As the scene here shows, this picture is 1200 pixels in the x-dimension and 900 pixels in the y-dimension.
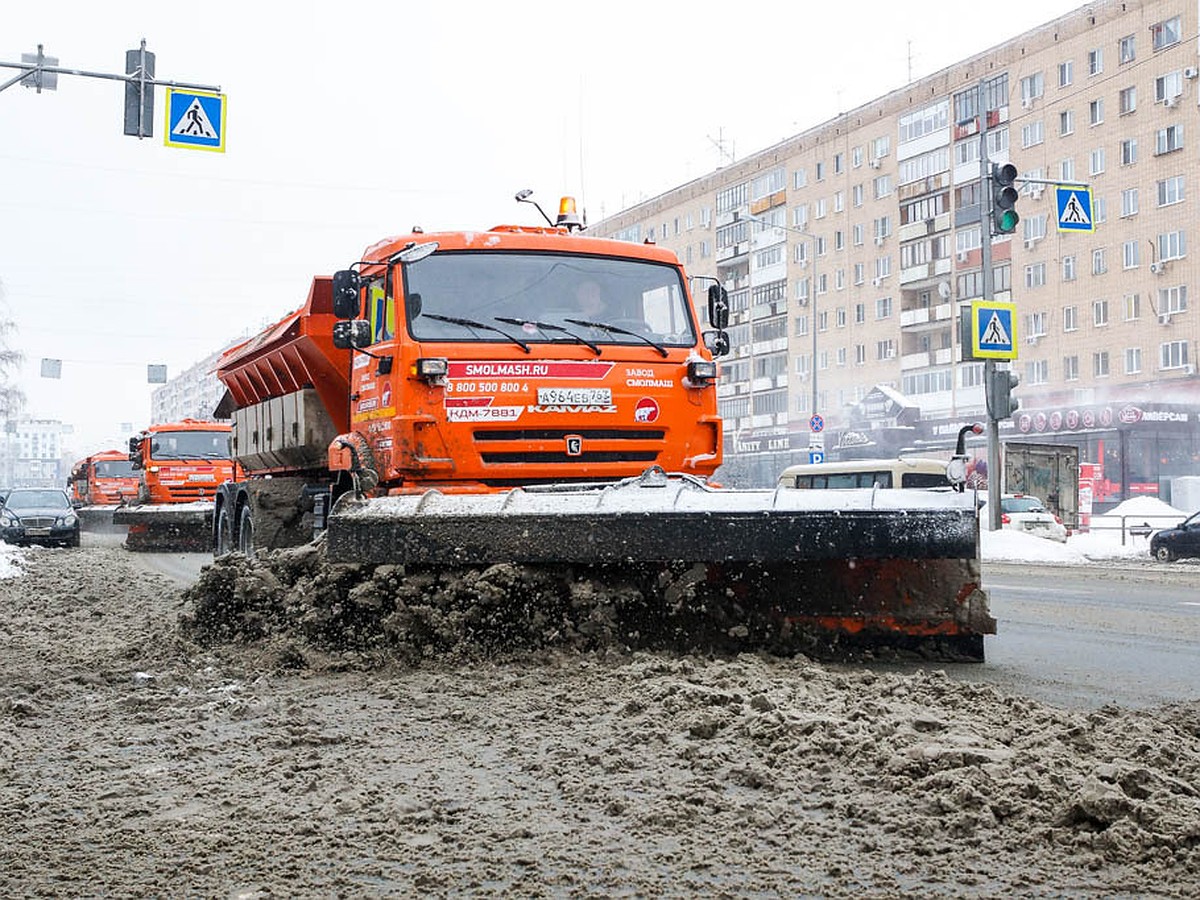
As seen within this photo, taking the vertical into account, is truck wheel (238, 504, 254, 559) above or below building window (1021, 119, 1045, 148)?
below

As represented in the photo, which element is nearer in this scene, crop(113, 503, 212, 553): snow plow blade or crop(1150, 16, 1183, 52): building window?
crop(113, 503, 212, 553): snow plow blade

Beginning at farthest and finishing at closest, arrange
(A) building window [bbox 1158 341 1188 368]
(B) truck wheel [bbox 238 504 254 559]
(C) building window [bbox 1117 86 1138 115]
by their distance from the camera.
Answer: (C) building window [bbox 1117 86 1138 115] → (A) building window [bbox 1158 341 1188 368] → (B) truck wheel [bbox 238 504 254 559]

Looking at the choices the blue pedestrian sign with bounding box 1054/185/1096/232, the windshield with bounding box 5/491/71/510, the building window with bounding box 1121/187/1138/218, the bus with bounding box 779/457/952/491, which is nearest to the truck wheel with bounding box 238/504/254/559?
the blue pedestrian sign with bounding box 1054/185/1096/232

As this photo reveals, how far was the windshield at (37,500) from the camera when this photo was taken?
2972cm

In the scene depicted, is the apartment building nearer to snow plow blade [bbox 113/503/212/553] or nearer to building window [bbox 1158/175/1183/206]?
building window [bbox 1158/175/1183/206]

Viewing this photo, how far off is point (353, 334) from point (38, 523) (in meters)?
21.9

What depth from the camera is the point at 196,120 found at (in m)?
17.8

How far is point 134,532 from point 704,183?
56.2m

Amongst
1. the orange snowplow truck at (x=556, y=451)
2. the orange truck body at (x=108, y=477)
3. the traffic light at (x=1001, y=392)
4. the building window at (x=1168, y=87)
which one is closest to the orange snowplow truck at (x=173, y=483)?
the orange truck body at (x=108, y=477)

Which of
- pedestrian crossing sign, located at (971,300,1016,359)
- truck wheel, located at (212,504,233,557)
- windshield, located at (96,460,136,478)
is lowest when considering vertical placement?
truck wheel, located at (212,504,233,557)

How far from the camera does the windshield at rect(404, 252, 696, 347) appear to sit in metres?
8.40

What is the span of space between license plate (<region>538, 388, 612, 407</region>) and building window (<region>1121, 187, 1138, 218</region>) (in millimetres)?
46131

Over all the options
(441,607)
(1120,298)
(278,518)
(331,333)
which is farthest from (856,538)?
(1120,298)

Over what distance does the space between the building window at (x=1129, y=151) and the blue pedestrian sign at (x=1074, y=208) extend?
91.7 ft
